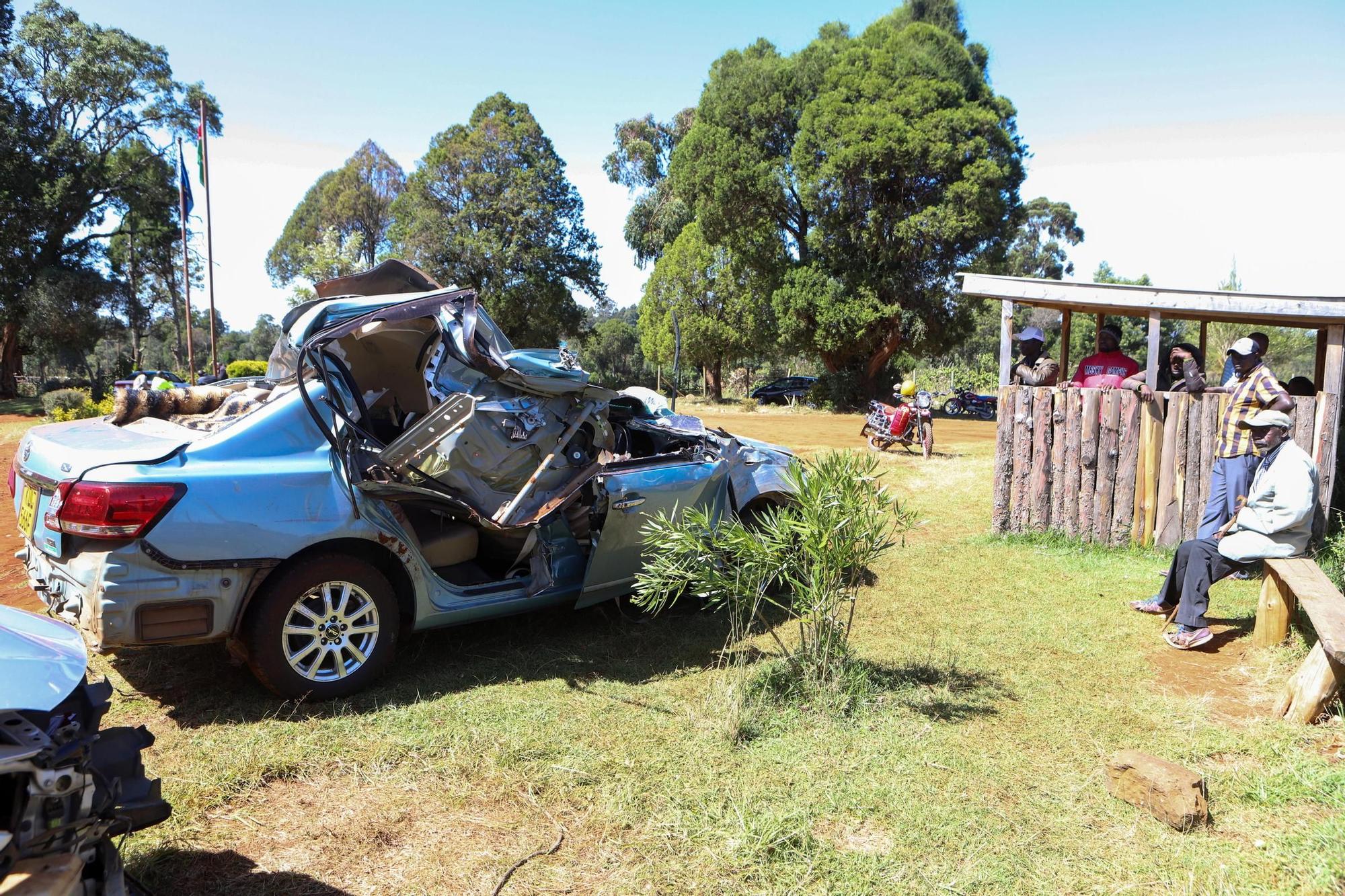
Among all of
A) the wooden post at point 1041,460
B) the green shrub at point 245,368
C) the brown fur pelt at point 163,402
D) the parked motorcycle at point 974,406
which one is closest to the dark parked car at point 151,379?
the brown fur pelt at point 163,402

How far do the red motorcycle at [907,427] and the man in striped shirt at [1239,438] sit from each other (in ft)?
25.2

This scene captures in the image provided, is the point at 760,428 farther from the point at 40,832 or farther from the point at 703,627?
the point at 40,832

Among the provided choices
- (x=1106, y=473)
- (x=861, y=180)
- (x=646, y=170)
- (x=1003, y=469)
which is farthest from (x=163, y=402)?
(x=646, y=170)

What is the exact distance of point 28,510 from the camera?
413 cm

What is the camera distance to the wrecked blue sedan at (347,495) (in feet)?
12.2

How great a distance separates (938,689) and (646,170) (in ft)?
150

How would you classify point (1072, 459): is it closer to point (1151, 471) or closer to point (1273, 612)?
point (1151, 471)

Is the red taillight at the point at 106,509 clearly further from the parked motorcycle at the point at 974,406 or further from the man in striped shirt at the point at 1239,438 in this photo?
the parked motorcycle at the point at 974,406

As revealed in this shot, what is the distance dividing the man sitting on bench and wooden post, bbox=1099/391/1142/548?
200 cm

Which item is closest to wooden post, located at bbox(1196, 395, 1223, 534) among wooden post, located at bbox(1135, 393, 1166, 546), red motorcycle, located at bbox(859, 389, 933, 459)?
wooden post, located at bbox(1135, 393, 1166, 546)

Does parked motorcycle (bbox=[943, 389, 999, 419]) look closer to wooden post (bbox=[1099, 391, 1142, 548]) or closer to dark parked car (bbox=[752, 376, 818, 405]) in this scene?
dark parked car (bbox=[752, 376, 818, 405])

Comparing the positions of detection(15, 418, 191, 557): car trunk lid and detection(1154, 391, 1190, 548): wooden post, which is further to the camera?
detection(1154, 391, 1190, 548): wooden post

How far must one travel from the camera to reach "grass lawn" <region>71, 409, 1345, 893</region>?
292 centimetres

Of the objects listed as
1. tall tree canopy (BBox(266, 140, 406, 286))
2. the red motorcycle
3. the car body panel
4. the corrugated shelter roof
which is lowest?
the red motorcycle
